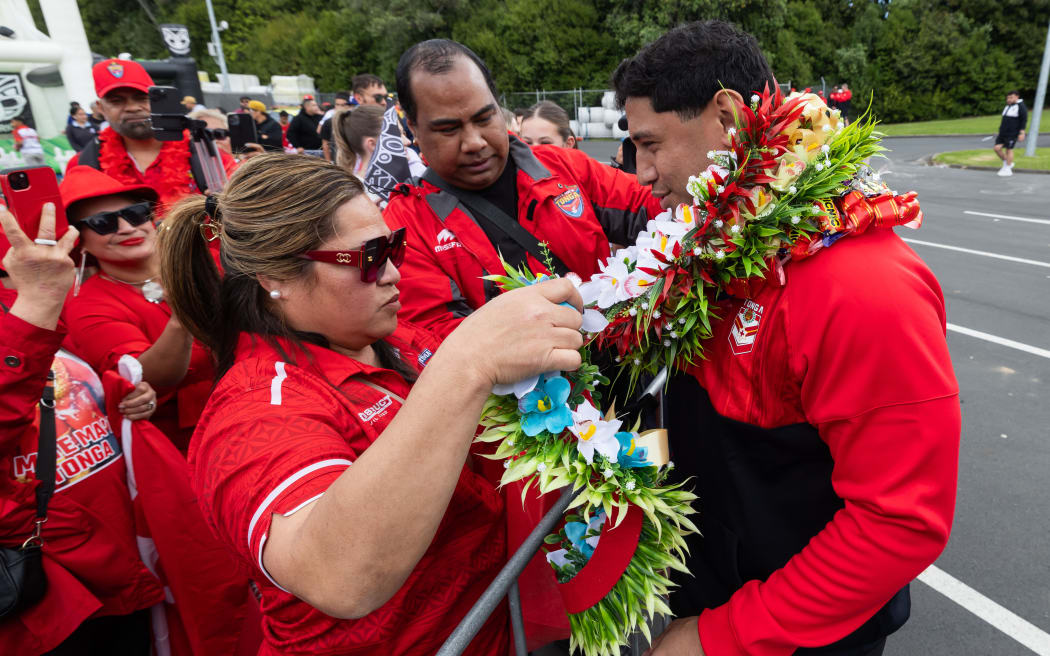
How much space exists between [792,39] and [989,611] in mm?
34104

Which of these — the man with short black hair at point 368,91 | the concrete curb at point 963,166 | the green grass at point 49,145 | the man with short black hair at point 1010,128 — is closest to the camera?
the man with short black hair at point 368,91

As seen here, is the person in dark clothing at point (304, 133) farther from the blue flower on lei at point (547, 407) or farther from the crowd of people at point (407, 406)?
the blue flower on lei at point (547, 407)

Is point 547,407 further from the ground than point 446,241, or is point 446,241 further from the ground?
point 446,241

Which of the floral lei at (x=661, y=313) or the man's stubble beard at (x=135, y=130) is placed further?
the man's stubble beard at (x=135, y=130)

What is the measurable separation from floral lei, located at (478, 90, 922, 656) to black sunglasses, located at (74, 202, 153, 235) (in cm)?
213

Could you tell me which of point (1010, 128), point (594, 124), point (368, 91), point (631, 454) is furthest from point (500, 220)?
point (594, 124)

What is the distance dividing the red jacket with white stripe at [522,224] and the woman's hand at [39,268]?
3.67ft

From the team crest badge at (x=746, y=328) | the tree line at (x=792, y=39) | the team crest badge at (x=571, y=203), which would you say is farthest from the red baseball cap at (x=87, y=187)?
the tree line at (x=792, y=39)

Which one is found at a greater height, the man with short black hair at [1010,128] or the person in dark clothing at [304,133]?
the person in dark clothing at [304,133]

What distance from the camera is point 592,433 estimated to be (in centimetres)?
136

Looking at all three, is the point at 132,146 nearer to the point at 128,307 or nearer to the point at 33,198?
the point at 128,307

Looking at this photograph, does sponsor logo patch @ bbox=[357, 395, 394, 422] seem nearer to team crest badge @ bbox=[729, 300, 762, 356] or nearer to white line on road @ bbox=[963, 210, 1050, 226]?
team crest badge @ bbox=[729, 300, 762, 356]

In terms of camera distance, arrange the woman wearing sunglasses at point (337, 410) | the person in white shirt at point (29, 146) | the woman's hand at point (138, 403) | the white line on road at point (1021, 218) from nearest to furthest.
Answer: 1. the woman wearing sunglasses at point (337, 410)
2. the woman's hand at point (138, 403)
3. the person in white shirt at point (29, 146)
4. the white line on road at point (1021, 218)

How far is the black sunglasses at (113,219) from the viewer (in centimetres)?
265
